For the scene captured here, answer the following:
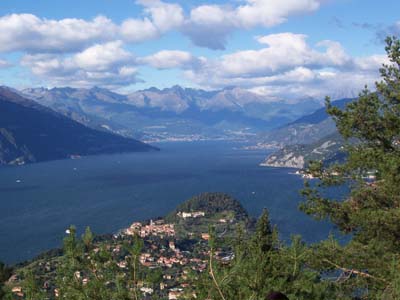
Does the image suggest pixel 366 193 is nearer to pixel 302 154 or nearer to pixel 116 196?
pixel 116 196

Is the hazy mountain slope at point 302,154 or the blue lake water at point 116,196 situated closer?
the blue lake water at point 116,196

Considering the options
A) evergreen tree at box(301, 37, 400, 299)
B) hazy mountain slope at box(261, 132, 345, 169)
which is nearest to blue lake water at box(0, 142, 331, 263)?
hazy mountain slope at box(261, 132, 345, 169)

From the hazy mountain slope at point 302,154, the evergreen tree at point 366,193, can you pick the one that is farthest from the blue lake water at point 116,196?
the evergreen tree at point 366,193

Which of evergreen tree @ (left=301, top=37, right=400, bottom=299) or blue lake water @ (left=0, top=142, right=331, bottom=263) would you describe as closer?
evergreen tree @ (left=301, top=37, right=400, bottom=299)

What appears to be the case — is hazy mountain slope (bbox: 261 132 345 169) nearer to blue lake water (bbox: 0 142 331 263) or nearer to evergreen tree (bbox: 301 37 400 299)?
blue lake water (bbox: 0 142 331 263)

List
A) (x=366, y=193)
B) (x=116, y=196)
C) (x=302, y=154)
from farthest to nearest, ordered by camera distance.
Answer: (x=302, y=154) < (x=116, y=196) < (x=366, y=193)

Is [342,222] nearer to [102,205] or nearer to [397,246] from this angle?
[397,246]

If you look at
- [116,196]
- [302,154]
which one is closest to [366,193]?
[116,196]

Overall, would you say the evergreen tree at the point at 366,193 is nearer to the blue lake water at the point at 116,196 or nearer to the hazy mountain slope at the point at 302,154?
the blue lake water at the point at 116,196

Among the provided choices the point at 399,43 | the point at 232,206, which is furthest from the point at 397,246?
the point at 232,206
